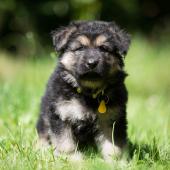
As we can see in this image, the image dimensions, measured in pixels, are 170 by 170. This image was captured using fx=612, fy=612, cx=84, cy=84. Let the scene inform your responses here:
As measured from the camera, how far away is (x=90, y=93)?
6176 millimetres

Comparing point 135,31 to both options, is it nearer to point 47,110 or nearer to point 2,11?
point 2,11

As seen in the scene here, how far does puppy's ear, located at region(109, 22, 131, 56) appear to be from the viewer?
6234 mm

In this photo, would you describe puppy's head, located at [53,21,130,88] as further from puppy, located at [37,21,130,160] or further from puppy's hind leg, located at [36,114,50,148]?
puppy's hind leg, located at [36,114,50,148]

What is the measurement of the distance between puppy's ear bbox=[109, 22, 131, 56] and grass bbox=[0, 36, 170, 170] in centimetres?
97

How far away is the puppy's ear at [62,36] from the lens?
634 centimetres

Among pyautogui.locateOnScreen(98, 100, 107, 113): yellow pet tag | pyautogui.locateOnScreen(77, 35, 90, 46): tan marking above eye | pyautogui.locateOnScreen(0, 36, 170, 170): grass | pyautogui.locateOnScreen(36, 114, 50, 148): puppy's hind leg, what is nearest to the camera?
pyautogui.locateOnScreen(0, 36, 170, 170): grass

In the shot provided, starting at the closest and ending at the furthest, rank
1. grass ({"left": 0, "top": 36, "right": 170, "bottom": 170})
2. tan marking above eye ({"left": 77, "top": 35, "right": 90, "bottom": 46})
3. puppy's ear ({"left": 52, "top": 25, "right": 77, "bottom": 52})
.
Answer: grass ({"left": 0, "top": 36, "right": 170, "bottom": 170}) < tan marking above eye ({"left": 77, "top": 35, "right": 90, "bottom": 46}) < puppy's ear ({"left": 52, "top": 25, "right": 77, "bottom": 52})

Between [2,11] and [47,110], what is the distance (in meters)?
8.88

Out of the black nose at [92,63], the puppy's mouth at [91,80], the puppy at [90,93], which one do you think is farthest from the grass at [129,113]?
the black nose at [92,63]

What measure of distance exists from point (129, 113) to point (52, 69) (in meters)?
2.75

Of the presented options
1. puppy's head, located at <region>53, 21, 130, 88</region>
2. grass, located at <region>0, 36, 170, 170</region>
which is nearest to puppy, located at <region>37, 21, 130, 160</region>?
puppy's head, located at <region>53, 21, 130, 88</region>

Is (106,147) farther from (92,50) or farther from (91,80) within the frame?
(92,50)

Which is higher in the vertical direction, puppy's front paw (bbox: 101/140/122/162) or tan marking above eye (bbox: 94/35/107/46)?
tan marking above eye (bbox: 94/35/107/46)

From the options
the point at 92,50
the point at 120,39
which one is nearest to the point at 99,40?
the point at 92,50
